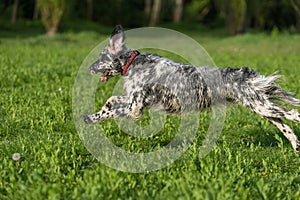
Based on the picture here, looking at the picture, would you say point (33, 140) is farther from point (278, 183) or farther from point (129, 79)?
point (278, 183)

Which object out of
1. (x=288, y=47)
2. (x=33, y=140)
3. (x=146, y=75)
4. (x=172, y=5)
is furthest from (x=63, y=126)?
(x=172, y=5)

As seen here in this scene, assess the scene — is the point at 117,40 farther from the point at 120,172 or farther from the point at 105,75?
the point at 120,172

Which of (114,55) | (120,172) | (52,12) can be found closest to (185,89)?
(114,55)

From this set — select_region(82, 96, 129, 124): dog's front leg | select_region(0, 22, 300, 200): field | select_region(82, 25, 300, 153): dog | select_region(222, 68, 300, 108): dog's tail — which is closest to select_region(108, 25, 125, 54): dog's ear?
select_region(82, 25, 300, 153): dog

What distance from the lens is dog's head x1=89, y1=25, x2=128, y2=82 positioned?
7.20m

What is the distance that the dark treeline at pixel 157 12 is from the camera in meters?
34.4

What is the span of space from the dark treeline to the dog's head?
79.8 ft

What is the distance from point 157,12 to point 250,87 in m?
42.2

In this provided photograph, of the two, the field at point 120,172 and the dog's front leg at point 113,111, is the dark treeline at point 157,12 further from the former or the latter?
the dog's front leg at point 113,111

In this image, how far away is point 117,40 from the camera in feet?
23.7

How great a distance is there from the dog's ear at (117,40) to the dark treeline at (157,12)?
24430 mm

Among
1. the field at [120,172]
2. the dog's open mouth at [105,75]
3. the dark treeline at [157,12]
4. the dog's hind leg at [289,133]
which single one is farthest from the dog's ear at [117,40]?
the dark treeline at [157,12]

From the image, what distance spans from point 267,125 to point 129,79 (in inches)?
110

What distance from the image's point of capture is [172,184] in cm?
498
